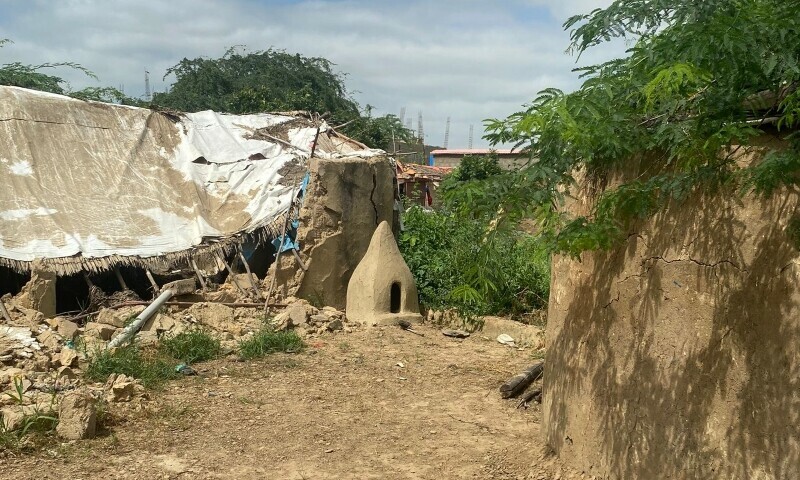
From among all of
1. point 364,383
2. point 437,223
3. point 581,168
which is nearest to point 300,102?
point 437,223

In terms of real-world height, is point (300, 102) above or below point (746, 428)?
above

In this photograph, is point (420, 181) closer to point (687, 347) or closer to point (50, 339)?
point (50, 339)

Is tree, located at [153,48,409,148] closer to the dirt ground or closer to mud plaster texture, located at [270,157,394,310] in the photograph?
mud plaster texture, located at [270,157,394,310]

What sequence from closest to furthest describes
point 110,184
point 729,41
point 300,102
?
point 729,41, point 110,184, point 300,102

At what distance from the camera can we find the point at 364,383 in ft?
26.0

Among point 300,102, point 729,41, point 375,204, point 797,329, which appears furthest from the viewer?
point 300,102

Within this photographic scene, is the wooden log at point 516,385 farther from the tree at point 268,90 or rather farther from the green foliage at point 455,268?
the tree at point 268,90

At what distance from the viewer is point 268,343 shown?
356 inches

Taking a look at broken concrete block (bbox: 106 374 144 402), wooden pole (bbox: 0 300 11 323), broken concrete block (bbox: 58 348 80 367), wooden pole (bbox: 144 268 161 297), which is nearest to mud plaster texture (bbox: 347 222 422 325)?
wooden pole (bbox: 144 268 161 297)

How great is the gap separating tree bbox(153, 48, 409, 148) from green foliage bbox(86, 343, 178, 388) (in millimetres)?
16435

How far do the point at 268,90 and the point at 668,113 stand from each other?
2247 cm

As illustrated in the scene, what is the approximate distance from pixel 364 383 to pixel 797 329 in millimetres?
5199

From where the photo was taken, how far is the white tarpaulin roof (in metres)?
10.2

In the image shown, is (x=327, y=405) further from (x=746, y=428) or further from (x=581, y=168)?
(x=746, y=428)
